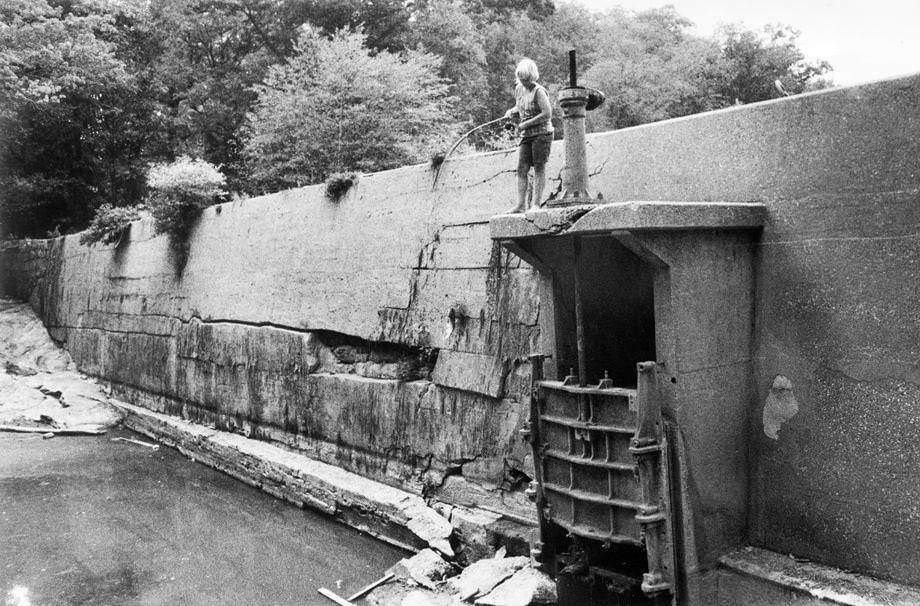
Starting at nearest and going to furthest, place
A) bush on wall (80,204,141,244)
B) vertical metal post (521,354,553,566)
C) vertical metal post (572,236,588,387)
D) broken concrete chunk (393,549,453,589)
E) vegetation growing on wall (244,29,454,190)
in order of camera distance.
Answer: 1. vertical metal post (572,236,588,387)
2. vertical metal post (521,354,553,566)
3. broken concrete chunk (393,549,453,589)
4. vegetation growing on wall (244,29,454,190)
5. bush on wall (80,204,141,244)

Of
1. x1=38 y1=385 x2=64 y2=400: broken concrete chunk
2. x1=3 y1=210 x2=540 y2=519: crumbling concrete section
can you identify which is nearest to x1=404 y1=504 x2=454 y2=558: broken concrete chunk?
x1=3 y1=210 x2=540 y2=519: crumbling concrete section

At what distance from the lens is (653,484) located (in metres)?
3.68

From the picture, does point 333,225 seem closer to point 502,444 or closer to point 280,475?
point 280,475

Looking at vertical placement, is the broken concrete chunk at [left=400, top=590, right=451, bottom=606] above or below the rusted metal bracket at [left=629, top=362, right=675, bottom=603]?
below

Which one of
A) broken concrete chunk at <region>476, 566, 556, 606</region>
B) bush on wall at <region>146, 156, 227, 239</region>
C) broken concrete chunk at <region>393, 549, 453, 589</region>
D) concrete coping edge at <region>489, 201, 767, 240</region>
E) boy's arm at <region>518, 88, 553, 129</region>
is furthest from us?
bush on wall at <region>146, 156, 227, 239</region>

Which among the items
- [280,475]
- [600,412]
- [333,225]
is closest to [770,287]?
[600,412]

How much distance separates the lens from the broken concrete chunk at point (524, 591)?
459cm

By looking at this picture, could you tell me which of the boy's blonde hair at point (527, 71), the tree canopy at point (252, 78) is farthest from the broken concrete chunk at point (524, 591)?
the tree canopy at point (252, 78)

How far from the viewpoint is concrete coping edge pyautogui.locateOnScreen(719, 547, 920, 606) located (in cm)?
Answer: 339

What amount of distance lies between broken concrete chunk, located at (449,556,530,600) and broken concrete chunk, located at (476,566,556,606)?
0.48 feet

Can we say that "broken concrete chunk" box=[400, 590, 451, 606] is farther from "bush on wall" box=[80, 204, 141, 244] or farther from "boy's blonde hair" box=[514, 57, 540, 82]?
"bush on wall" box=[80, 204, 141, 244]

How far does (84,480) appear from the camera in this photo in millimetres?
9469

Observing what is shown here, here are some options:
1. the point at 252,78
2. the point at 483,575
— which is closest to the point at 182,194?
the point at 483,575

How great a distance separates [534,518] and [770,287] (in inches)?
106
